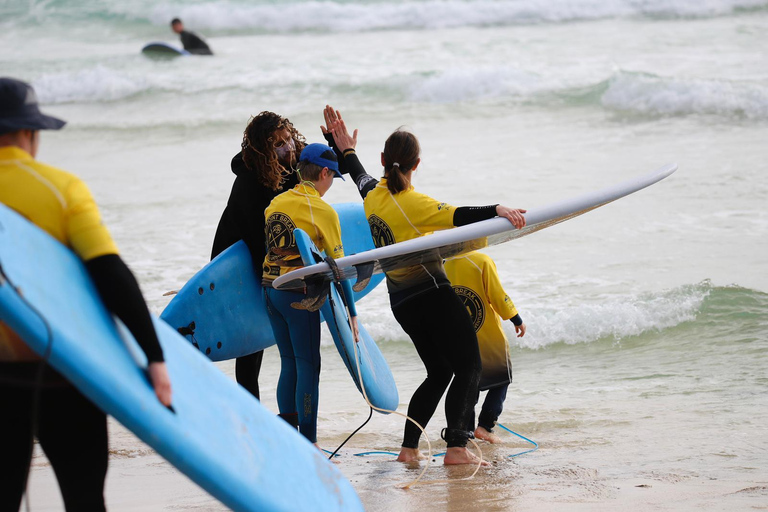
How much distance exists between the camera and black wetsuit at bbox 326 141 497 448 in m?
3.48

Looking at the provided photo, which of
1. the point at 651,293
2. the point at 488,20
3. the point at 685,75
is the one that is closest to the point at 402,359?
the point at 651,293

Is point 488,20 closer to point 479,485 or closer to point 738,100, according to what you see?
point 738,100

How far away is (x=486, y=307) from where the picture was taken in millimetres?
3883

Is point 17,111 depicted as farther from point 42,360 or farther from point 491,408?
point 491,408

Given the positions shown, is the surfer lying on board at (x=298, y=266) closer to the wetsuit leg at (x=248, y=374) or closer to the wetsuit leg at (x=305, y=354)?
the wetsuit leg at (x=305, y=354)

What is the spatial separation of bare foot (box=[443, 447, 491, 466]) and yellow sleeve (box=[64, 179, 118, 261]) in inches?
81.8

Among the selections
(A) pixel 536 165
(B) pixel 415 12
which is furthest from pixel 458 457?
(B) pixel 415 12

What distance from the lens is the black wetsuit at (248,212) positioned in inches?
154

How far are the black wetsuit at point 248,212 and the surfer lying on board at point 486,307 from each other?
872 mm

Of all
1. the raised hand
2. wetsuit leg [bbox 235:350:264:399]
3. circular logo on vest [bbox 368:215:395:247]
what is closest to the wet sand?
wetsuit leg [bbox 235:350:264:399]

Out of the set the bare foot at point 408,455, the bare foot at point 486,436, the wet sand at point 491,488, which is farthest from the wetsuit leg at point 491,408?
the bare foot at point 408,455

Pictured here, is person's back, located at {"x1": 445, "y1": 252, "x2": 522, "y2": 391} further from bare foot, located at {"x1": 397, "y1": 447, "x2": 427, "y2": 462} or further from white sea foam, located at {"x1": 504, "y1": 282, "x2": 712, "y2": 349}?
white sea foam, located at {"x1": 504, "y1": 282, "x2": 712, "y2": 349}

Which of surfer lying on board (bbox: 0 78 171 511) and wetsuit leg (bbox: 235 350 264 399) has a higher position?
surfer lying on board (bbox: 0 78 171 511)

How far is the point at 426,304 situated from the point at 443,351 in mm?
219
